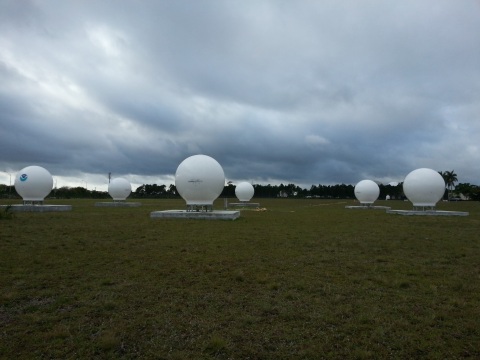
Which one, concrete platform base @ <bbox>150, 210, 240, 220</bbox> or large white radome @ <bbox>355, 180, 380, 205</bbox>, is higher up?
large white radome @ <bbox>355, 180, 380, 205</bbox>

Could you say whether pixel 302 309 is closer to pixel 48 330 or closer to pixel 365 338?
pixel 365 338

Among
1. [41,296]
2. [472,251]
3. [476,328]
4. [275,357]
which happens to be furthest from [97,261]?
[472,251]

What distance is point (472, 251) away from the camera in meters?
11.1

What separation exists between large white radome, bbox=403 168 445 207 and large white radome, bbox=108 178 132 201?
2874 centimetres

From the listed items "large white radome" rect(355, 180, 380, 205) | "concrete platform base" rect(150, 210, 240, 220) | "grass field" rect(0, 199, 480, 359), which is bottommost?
"grass field" rect(0, 199, 480, 359)

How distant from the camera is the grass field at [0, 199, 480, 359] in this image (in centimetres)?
448

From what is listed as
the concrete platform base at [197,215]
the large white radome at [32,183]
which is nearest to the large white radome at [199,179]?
the concrete platform base at [197,215]

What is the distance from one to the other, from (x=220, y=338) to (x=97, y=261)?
5.46 metres

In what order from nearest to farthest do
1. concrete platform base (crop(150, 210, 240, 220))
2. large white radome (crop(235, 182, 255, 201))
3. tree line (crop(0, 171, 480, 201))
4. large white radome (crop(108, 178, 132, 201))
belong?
concrete platform base (crop(150, 210, 240, 220)), large white radome (crop(108, 178, 132, 201)), large white radome (crop(235, 182, 255, 201)), tree line (crop(0, 171, 480, 201))

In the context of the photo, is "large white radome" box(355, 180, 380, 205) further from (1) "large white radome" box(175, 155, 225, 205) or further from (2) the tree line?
(2) the tree line

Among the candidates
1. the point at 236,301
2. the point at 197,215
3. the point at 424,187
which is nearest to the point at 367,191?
the point at 424,187

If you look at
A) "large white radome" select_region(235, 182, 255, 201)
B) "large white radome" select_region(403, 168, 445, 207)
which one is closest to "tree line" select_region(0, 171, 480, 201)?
"large white radome" select_region(235, 182, 255, 201)

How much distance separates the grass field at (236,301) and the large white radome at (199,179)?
1052 cm

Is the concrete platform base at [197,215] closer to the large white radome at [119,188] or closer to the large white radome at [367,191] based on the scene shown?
the large white radome at [119,188]
